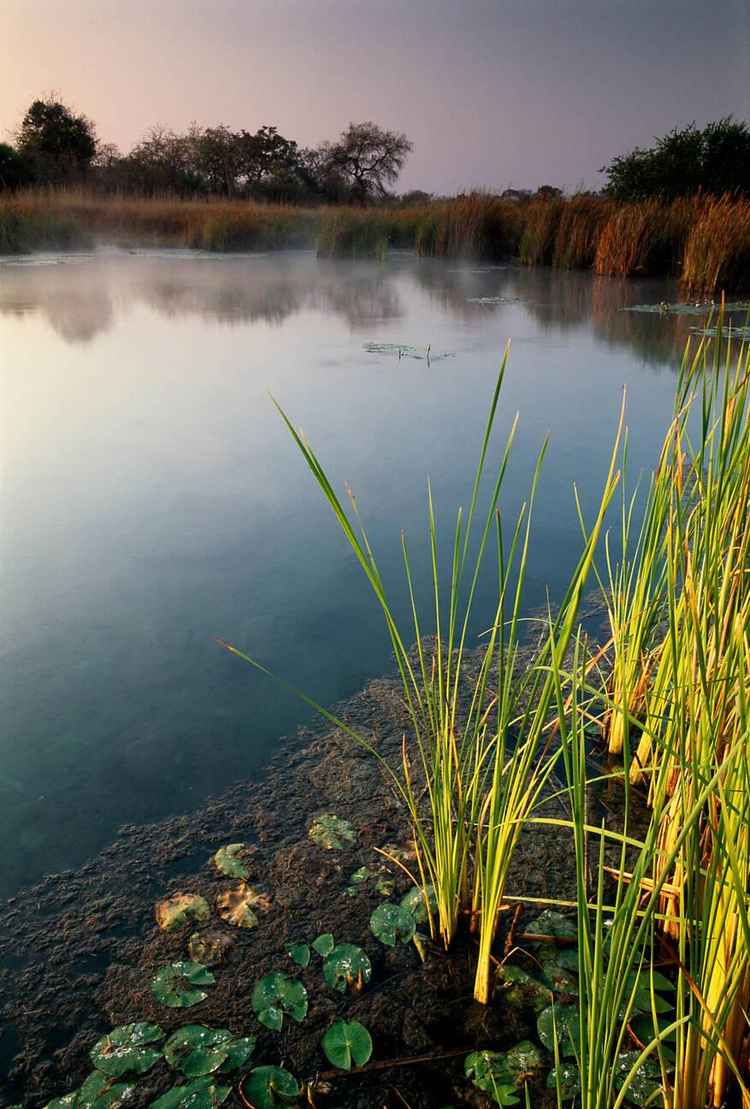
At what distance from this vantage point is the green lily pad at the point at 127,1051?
0.86 meters

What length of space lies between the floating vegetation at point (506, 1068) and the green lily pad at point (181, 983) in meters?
0.34

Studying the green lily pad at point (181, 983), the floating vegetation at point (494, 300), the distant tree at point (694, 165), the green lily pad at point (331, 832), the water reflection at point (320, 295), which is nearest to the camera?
the green lily pad at point (181, 983)

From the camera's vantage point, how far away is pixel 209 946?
1.02m

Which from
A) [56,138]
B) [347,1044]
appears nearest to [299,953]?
[347,1044]

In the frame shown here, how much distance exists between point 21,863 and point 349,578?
1.12 meters

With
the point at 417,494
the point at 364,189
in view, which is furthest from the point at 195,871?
the point at 364,189

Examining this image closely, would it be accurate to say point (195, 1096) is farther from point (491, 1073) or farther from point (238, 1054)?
point (491, 1073)

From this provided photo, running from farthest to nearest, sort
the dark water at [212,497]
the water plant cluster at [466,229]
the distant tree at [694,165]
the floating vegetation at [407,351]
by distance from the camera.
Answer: the distant tree at [694,165] → the water plant cluster at [466,229] → the floating vegetation at [407,351] → the dark water at [212,497]

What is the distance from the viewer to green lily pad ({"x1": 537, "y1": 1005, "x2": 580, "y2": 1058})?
90 centimetres

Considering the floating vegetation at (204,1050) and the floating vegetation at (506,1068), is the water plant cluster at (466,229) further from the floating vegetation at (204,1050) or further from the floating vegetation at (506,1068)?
the floating vegetation at (204,1050)

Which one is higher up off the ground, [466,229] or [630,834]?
[466,229]

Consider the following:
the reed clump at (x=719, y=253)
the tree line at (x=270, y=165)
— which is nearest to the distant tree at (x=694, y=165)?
the tree line at (x=270, y=165)

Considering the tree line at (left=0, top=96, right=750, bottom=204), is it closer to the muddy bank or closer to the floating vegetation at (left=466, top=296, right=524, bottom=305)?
the floating vegetation at (left=466, top=296, right=524, bottom=305)

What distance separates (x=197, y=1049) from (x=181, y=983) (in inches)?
3.8
